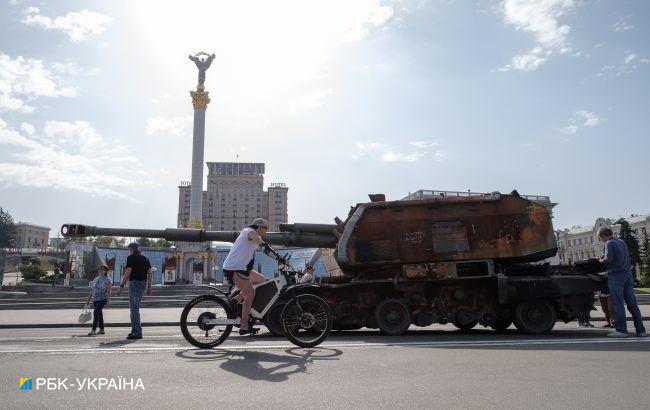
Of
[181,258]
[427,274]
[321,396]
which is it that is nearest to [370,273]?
[427,274]

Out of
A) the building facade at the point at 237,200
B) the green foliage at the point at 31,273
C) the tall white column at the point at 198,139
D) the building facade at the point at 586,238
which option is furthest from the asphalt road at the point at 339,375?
the building facade at the point at 237,200

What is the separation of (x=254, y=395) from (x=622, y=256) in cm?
732

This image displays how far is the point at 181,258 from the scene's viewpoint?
89.6 m

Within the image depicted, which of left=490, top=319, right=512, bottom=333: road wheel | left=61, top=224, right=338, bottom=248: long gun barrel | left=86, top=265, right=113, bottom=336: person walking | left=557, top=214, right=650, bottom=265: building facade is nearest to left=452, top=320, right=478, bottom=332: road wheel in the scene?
left=490, top=319, right=512, bottom=333: road wheel

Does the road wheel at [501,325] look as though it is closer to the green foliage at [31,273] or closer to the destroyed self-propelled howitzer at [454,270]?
the destroyed self-propelled howitzer at [454,270]

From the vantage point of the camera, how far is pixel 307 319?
6.21m

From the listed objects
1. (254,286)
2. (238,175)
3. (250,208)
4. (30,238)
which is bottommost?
(254,286)

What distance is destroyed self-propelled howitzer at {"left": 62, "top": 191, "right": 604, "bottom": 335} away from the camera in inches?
332

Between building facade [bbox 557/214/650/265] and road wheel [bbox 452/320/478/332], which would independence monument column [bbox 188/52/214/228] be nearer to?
road wheel [bbox 452/320/478/332]

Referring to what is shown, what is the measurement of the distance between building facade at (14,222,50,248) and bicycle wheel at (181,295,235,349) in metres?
170

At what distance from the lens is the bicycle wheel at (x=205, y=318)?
6094 millimetres

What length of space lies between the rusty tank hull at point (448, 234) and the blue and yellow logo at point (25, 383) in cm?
600

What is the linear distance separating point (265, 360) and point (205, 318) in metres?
1.50

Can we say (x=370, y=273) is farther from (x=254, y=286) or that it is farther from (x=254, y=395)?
(x=254, y=395)
